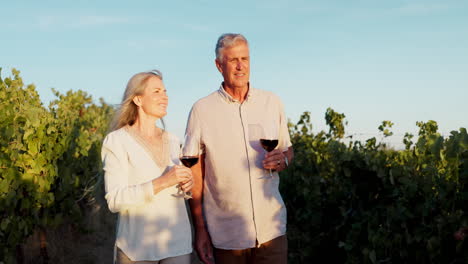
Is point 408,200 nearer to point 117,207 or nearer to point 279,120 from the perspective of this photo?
point 279,120

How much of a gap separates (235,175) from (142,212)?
660mm

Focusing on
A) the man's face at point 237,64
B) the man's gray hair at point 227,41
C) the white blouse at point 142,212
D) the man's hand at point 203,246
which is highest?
the man's gray hair at point 227,41

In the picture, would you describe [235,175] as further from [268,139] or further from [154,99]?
[154,99]

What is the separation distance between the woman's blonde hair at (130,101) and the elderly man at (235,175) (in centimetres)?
41

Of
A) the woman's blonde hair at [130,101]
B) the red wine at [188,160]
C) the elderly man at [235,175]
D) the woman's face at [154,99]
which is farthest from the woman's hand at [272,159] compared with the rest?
the woman's blonde hair at [130,101]

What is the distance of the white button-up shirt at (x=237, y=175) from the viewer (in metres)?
3.18

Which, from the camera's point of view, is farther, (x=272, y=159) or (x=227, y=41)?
(x=227, y=41)

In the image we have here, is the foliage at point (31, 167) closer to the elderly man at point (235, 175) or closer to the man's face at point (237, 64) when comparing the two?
the elderly man at point (235, 175)

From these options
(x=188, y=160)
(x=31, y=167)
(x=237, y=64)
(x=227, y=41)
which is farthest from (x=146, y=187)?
(x=31, y=167)

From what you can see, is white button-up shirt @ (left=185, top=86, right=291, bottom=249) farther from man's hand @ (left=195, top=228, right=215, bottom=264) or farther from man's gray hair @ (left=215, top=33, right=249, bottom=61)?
man's gray hair @ (left=215, top=33, right=249, bottom=61)

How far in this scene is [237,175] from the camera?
3.17m

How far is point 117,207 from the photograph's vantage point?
110 inches

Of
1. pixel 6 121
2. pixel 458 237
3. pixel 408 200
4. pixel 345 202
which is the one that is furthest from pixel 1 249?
pixel 458 237

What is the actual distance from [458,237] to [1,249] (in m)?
5.00
